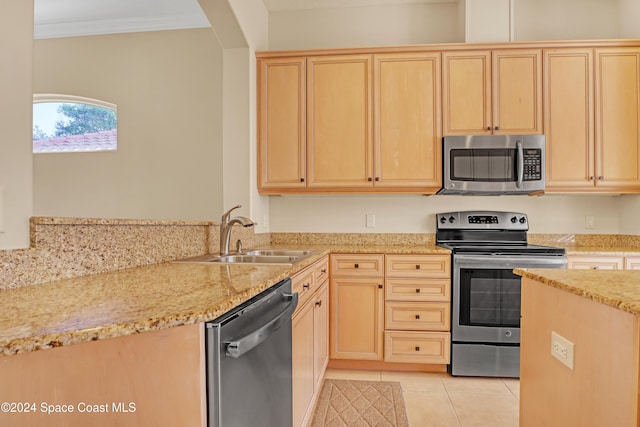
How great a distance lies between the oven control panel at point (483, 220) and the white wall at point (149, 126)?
7.05 feet

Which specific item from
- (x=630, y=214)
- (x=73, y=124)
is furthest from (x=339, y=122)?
(x=73, y=124)

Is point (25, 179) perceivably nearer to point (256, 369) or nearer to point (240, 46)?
point (256, 369)

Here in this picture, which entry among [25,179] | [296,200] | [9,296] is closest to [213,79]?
[296,200]

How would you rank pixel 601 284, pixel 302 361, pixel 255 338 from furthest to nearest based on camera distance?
pixel 302 361 → pixel 601 284 → pixel 255 338

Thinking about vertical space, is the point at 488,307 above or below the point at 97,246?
below

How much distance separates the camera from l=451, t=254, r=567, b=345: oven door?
2.45 meters

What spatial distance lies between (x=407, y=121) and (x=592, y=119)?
140 centimetres

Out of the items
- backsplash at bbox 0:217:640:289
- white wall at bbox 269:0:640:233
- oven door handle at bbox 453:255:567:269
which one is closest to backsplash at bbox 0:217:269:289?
backsplash at bbox 0:217:640:289

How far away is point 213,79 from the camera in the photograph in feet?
11.2

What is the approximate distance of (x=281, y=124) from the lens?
2.81 metres

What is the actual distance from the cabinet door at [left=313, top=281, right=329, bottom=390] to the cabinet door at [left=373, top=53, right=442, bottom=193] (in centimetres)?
100

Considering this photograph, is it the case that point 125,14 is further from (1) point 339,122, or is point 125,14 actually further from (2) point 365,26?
(1) point 339,122

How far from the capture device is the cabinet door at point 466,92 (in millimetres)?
2701

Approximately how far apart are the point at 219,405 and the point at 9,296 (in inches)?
24.1
